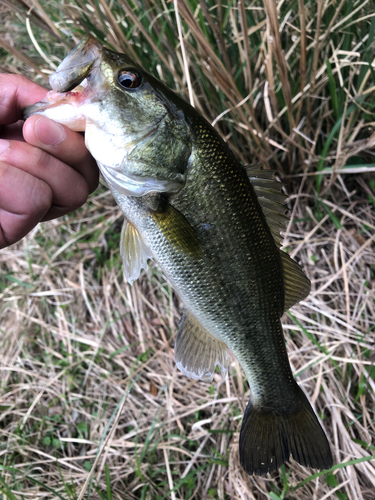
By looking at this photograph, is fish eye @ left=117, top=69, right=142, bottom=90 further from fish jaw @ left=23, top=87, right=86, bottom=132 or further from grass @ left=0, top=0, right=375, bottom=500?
grass @ left=0, top=0, right=375, bottom=500

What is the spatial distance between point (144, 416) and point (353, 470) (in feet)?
4.29

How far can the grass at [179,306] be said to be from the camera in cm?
191

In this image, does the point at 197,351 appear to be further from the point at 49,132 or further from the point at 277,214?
the point at 49,132

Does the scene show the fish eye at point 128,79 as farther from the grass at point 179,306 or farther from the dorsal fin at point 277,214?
the grass at point 179,306

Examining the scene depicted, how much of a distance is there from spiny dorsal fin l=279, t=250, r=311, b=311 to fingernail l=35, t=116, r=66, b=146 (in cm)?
98

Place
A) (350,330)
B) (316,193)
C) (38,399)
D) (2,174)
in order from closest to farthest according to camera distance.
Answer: (2,174), (350,330), (316,193), (38,399)

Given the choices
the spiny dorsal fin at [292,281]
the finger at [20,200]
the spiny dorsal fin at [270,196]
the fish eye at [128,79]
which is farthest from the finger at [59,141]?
the spiny dorsal fin at [292,281]

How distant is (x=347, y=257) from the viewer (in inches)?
90.6

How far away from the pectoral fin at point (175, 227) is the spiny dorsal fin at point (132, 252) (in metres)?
0.14

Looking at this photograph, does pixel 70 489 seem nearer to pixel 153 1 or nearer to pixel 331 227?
pixel 331 227

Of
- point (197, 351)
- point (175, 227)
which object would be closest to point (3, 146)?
point (175, 227)

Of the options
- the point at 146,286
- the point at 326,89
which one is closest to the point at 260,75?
the point at 326,89

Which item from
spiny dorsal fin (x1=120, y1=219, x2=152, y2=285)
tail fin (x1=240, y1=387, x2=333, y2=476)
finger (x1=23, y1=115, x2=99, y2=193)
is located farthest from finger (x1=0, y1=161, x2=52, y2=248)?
tail fin (x1=240, y1=387, x2=333, y2=476)

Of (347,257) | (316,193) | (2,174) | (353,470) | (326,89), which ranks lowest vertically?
(353,470)
